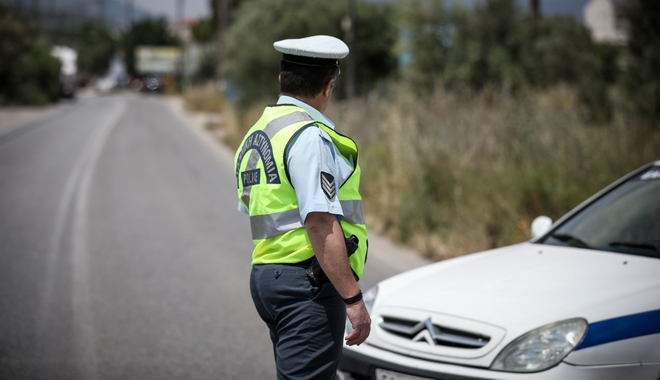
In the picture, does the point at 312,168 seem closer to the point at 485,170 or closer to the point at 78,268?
the point at 78,268

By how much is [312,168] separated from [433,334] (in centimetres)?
136

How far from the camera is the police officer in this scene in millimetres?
2510

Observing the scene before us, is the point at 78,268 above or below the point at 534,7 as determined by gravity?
below

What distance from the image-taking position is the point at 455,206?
8.64m

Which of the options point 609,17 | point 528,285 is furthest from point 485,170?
point 609,17

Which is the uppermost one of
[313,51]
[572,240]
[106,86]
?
[313,51]

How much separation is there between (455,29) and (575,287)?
23340 millimetres

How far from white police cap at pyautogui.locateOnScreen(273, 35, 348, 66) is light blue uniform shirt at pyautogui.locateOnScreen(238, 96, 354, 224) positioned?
268 mm

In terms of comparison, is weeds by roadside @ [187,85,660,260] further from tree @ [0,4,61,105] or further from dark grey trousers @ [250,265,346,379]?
tree @ [0,4,61,105]

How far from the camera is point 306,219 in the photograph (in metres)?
2.49

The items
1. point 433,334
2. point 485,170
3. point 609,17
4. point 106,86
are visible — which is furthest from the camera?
point 106,86

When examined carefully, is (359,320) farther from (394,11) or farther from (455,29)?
(394,11)

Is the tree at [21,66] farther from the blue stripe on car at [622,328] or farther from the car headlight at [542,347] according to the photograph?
the blue stripe on car at [622,328]

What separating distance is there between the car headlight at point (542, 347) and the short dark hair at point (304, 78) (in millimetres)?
1462
